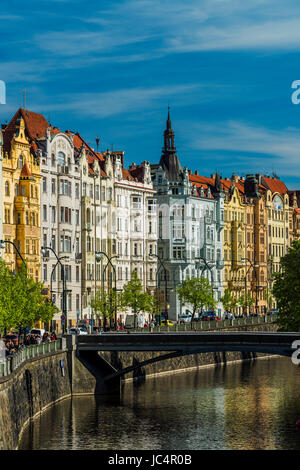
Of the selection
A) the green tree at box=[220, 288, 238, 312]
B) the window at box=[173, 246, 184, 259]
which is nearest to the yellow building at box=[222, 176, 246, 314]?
the green tree at box=[220, 288, 238, 312]

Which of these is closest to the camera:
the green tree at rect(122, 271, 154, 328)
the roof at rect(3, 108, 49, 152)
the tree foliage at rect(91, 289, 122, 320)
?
the tree foliage at rect(91, 289, 122, 320)

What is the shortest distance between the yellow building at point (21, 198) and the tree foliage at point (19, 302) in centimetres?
1945

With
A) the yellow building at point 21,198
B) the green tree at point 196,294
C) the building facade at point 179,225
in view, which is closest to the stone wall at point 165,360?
the green tree at point 196,294

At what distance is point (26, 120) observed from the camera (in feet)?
437

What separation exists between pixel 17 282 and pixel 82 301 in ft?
138

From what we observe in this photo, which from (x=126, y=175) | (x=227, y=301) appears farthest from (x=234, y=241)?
(x=126, y=175)

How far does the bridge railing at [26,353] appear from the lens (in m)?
68.0

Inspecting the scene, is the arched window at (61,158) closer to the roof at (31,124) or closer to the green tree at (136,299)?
the roof at (31,124)

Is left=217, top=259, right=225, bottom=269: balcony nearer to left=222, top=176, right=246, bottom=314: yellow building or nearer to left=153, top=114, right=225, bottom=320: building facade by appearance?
left=153, top=114, right=225, bottom=320: building facade

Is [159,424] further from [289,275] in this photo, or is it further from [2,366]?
Result: [289,275]

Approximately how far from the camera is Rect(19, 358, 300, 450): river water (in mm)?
71375

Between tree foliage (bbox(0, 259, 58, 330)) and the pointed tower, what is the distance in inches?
2726

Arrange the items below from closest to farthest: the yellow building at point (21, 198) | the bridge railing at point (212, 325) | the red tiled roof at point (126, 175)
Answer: the bridge railing at point (212, 325) < the yellow building at point (21, 198) < the red tiled roof at point (126, 175)
